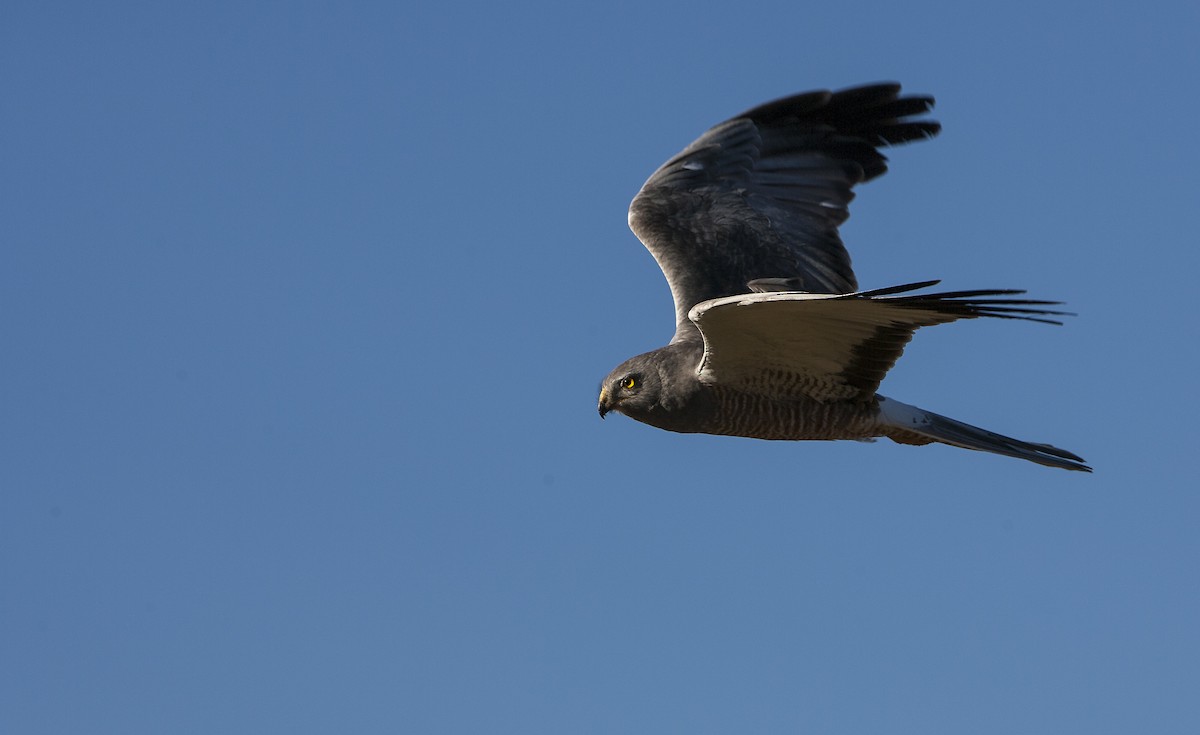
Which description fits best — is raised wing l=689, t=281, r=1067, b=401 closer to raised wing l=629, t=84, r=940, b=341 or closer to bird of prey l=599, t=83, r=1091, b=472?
bird of prey l=599, t=83, r=1091, b=472

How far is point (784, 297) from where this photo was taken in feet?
23.4

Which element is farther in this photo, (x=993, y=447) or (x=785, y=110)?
(x=785, y=110)

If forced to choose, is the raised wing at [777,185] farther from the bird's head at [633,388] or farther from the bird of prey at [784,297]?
the bird's head at [633,388]

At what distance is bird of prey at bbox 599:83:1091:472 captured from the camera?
25.7ft

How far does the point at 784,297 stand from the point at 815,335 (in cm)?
105

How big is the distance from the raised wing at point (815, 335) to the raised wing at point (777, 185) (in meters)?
1.88

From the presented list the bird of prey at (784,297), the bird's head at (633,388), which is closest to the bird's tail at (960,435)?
the bird of prey at (784,297)

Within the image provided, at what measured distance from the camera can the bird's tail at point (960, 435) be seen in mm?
8688

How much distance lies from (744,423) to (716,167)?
3.06 m

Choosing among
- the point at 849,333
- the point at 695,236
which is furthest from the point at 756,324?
the point at 695,236

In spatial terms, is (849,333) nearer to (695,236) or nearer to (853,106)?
(695,236)

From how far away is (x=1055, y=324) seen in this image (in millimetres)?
6336

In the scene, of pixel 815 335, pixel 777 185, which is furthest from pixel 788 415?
pixel 777 185

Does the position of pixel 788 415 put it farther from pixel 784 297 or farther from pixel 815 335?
pixel 784 297
